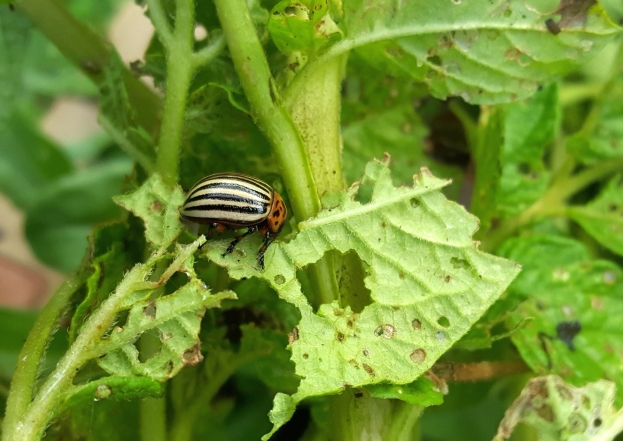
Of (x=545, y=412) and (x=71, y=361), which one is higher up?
(x=71, y=361)

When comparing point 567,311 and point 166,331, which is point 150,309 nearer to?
point 166,331

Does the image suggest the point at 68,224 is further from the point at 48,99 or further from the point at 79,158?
the point at 48,99

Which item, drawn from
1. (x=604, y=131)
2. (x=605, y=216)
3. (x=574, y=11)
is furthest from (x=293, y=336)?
(x=604, y=131)

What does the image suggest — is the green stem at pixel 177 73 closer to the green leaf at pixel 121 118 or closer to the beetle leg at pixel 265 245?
the green leaf at pixel 121 118

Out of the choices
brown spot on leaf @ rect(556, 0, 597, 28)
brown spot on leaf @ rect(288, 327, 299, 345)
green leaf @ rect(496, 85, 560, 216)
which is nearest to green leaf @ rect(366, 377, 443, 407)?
brown spot on leaf @ rect(288, 327, 299, 345)

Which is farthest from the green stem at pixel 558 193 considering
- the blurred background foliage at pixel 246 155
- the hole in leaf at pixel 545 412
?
the hole in leaf at pixel 545 412

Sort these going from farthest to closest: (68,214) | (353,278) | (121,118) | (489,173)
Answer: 1. (68,214)
2. (489,173)
3. (121,118)
4. (353,278)
